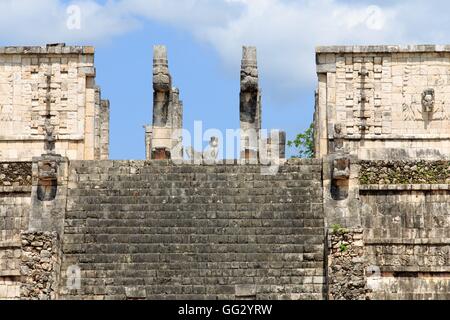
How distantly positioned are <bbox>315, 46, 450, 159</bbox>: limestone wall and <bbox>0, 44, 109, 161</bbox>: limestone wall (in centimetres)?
468

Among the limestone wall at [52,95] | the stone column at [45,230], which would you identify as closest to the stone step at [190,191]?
the stone column at [45,230]

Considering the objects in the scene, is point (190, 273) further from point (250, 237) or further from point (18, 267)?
point (18, 267)

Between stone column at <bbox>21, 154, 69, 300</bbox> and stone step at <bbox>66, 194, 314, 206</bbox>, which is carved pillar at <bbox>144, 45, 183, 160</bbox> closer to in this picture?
stone step at <bbox>66, 194, 314, 206</bbox>

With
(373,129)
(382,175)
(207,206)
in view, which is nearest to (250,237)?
(207,206)

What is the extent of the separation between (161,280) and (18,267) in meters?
2.87

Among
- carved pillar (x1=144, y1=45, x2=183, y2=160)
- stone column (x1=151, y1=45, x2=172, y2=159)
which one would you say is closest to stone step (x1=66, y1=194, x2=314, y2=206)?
carved pillar (x1=144, y1=45, x2=183, y2=160)

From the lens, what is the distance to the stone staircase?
2339 cm

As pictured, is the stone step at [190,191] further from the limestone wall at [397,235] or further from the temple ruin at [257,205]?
the limestone wall at [397,235]

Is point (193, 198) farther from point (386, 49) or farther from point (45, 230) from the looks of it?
point (386, 49)

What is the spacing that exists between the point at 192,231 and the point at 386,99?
6.30 m

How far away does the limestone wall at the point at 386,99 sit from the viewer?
1125 inches

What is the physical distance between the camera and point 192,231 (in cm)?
2433

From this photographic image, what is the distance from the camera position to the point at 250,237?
24188mm
